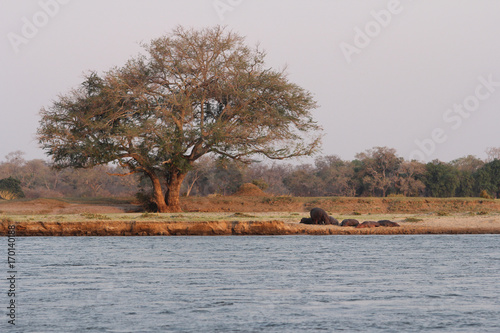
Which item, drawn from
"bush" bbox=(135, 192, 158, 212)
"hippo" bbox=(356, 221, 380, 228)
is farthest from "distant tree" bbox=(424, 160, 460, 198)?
"hippo" bbox=(356, 221, 380, 228)

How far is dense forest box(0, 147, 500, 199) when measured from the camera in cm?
6956

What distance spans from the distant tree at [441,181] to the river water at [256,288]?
4195 centimetres

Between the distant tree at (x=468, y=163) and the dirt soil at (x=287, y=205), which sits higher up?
the distant tree at (x=468, y=163)

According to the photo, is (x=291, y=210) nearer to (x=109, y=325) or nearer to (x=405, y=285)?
(x=405, y=285)

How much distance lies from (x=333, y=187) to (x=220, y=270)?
198 feet

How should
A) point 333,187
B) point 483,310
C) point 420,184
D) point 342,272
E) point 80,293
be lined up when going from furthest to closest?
point 333,187 < point 420,184 < point 342,272 < point 80,293 < point 483,310

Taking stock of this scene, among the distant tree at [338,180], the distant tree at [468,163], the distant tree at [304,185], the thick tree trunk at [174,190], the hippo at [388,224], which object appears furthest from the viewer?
the distant tree at [468,163]

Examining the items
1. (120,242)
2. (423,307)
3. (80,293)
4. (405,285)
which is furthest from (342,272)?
(120,242)

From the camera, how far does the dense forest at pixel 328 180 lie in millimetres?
69562

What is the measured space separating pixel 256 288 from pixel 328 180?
65612mm

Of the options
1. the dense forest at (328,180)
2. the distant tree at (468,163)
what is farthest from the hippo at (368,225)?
the distant tree at (468,163)

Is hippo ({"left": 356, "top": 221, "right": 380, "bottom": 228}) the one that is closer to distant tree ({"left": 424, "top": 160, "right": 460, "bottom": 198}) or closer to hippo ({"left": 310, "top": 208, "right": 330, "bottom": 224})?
hippo ({"left": 310, "top": 208, "right": 330, "bottom": 224})

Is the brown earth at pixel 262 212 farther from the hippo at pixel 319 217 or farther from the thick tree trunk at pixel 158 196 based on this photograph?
the thick tree trunk at pixel 158 196

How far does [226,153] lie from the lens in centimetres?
4303
